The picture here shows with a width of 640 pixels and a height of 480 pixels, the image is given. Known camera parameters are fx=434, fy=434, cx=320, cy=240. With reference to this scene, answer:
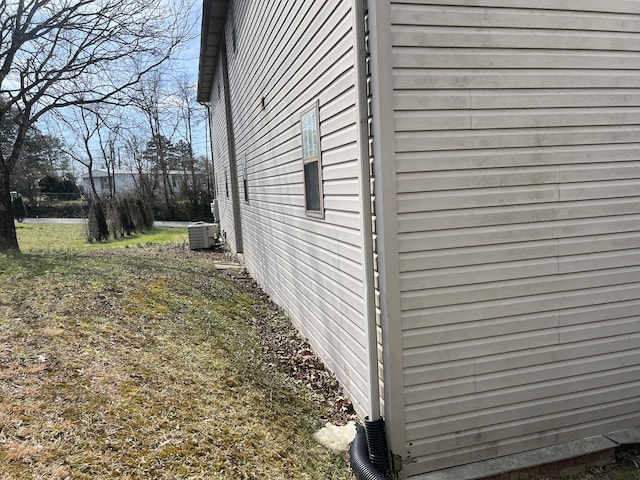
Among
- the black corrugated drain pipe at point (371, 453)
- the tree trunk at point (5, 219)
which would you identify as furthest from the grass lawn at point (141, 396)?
the tree trunk at point (5, 219)

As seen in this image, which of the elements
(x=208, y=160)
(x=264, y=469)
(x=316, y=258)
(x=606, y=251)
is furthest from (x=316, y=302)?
(x=208, y=160)

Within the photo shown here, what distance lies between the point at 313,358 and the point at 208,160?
30315mm

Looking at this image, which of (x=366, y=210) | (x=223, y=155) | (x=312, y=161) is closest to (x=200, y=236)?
(x=223, y=155)

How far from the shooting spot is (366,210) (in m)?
2.73

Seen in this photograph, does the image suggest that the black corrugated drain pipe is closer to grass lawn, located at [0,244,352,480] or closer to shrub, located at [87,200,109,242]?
grass lawn, located at [0,244,352,480]

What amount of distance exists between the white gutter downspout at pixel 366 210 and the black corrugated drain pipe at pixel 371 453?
0.06 metres

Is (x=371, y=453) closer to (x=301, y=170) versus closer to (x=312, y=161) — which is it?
(x=312, y=161)

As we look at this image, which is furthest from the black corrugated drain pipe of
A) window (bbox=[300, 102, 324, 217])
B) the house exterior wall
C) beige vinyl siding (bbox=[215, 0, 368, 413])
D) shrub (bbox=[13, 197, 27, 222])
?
shrub (bbox=[13, 197, 27, 222])

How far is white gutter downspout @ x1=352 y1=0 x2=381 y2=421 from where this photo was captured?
8.63 feet

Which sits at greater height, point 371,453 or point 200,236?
point 200,236

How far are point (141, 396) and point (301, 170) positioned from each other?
2620mm

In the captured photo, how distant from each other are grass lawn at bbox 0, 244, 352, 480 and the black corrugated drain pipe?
0.64ft

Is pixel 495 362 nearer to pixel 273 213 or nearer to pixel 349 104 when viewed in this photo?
pixel 349 104

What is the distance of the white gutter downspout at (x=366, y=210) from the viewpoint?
2631mm
